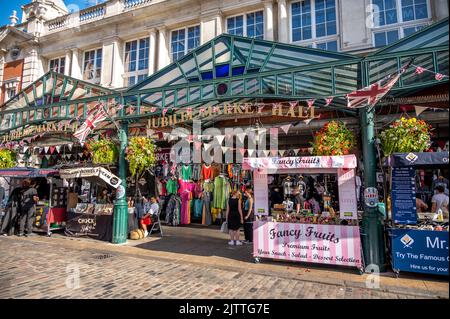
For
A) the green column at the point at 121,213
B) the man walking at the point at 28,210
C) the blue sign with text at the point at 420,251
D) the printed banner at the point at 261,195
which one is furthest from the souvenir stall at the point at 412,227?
the man walking at the point at 28,210

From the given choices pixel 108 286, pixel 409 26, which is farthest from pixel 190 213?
pixel 409 26

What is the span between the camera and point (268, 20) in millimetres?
13609

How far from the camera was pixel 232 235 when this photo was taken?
9359 mm

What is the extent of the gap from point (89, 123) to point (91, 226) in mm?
3755

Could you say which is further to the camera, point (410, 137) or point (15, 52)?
point (15, 52)

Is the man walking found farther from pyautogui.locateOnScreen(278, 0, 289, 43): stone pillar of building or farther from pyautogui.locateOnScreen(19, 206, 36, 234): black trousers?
pyautogui.locateOnScreen(278, 0, 289, 43): stone pillar of building

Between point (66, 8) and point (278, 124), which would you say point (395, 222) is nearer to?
point (278, 124)

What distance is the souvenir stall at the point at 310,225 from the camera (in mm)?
6289

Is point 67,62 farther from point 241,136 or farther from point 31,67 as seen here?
point 241,136

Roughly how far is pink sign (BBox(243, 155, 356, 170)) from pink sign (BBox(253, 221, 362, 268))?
1.35 m

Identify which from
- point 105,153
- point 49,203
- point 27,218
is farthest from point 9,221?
point 105,153

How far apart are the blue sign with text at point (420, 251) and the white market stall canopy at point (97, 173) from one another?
792 centimetres

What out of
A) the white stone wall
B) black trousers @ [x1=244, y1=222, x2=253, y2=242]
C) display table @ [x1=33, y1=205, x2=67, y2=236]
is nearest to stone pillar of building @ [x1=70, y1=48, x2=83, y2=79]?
the white stone wall

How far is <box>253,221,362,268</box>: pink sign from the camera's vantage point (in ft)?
20.6
